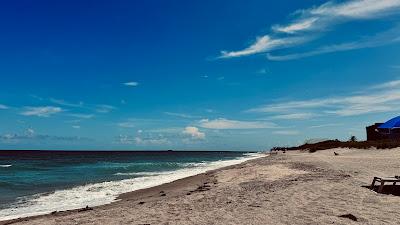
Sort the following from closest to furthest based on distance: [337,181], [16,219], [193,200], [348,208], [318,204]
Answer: [348,208], [318,204], [16,219], [193,200], [337,181]

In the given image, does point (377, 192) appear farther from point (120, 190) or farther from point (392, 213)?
point (120, 190)

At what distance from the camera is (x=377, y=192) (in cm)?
1345

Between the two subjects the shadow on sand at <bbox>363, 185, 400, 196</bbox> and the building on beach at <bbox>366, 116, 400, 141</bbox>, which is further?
the building on beach at <bbox>366, 116, 400, 141</bbox>

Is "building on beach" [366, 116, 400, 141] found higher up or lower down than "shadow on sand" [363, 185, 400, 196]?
higher up

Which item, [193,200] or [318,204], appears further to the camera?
[193,200]

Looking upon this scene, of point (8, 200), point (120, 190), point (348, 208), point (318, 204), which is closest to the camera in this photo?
point (348, 208)

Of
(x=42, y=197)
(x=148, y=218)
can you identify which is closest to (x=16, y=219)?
(x=148, y=218)

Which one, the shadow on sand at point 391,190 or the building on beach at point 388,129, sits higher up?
the building on beach at point 388,129

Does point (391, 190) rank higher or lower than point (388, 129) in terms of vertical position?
lower

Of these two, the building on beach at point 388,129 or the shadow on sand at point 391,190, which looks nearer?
the shadow on sand at point 391,190

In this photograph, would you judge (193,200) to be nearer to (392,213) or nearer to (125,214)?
(125,214)

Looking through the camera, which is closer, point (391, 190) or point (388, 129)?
point (391, 190)

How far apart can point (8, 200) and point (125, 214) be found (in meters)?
10.1

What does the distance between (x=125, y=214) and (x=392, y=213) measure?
7267 mm
